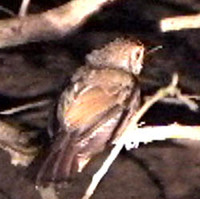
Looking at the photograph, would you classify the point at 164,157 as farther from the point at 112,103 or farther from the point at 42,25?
the point at 42,25

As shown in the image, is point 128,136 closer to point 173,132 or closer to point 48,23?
point 173,132

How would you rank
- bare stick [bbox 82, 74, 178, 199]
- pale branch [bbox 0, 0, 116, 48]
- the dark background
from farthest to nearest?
the dark background → pale branch [bbox 0, 0, 116, 48] → bare stick [bbox 82, 74, 178, 199]

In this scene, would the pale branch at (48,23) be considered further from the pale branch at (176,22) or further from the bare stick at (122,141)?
the bare stick at (122,141)

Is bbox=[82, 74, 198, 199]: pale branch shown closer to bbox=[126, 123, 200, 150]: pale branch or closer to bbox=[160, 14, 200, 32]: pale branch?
bbox=[126, 123, 200, 150]: pale branch

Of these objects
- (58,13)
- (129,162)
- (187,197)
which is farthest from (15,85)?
(58,13)

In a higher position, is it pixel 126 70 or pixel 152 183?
pixel 126 70

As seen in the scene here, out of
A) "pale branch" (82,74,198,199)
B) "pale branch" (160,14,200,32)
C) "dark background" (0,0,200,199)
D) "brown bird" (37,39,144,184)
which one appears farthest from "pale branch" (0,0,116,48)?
"brown bird" (37,39,144,184)

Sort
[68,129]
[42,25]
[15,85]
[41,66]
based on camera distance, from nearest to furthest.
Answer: [42,25] < [68,129] < [15,85] < [41,66]
